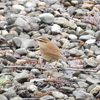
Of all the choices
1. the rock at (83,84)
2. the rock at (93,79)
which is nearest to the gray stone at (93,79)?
the rock at (93,79)

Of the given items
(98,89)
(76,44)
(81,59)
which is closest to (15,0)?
(76,44)

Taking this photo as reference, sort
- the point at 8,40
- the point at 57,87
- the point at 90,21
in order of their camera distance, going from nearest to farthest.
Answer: the point at 57,87
the point at 8,40
the point at 90,21

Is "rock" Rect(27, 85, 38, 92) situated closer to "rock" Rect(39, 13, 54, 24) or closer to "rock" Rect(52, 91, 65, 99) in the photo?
"rock" Rect(52, 91, 65, 99)

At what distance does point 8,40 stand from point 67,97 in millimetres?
3324

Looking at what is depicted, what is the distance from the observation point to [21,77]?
265 inches

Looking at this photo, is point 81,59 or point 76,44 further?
point 76,44

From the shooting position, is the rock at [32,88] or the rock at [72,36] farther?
the rock at [72,36]

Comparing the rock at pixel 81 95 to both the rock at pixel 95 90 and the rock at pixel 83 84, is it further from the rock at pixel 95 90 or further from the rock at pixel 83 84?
the rock at pixel 83 84

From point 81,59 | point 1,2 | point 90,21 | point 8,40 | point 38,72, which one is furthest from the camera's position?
point 1,2

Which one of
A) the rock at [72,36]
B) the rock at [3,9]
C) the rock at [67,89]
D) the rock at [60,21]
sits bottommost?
the rock at [72,36]

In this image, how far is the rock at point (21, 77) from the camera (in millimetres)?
6711

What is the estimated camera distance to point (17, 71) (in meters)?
7.25

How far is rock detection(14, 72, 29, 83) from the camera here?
6.71 m

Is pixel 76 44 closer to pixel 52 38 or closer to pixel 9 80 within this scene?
pixel 52 38
